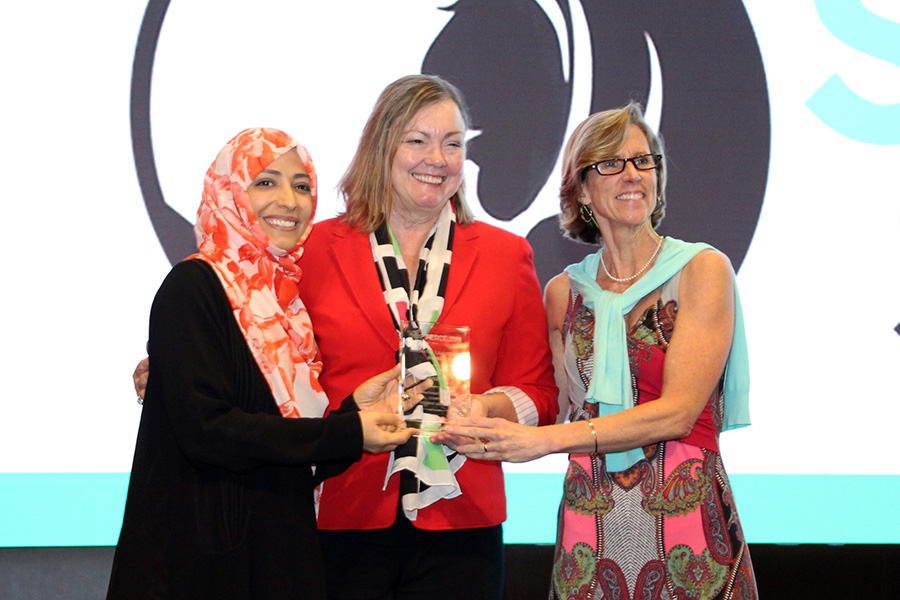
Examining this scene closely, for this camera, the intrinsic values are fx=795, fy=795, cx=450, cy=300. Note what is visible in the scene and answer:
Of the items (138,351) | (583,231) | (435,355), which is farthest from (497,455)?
(138,351)

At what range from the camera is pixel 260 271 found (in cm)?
180

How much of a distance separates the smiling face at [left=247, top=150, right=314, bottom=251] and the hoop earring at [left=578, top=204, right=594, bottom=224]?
2.53 feet

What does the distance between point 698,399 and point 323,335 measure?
0.93 m

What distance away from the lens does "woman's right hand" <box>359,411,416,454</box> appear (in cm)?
168

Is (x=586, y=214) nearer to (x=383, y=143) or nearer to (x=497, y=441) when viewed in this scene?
(x=383, y=143)

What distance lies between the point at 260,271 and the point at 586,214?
926 millimetres

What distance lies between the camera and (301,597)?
164cm

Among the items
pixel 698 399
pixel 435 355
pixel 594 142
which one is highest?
pixel 594 142

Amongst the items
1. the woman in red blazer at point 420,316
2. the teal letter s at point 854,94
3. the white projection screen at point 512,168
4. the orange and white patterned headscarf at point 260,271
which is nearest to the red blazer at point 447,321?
the woman in red blazer at point 420,316

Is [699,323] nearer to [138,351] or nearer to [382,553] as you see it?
[382,553]

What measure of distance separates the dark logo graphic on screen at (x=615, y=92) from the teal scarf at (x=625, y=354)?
1294mm

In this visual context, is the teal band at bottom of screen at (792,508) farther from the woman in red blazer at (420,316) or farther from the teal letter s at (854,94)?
the teal letter s at (854,94)

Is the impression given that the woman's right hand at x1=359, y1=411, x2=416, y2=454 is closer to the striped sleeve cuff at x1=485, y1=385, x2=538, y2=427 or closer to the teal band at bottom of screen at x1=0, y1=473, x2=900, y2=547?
the striped sleeve cuff at x1=485, y1=385, x2=538, y2=427

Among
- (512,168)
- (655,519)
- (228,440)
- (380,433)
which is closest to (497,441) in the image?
(380,433)
